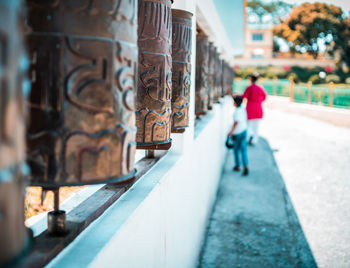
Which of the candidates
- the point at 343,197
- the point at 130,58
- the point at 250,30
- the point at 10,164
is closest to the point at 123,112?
the point at 130,58

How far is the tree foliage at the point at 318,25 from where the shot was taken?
39.9 meters

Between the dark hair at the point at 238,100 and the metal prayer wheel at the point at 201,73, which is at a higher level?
the metal prayer wheel at the point at 201,73

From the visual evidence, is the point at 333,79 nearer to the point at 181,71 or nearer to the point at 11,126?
the point at 181,71

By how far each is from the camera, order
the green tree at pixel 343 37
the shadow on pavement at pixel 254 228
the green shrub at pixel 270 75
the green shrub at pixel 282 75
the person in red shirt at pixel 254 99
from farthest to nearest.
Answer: the green tree at pixel 343 37, the green shrub at pixel 282 75, the green shrub at pixel 270 75, the person in red shirt at pixel 254 99, the shadow on pavement at pixel 254 228

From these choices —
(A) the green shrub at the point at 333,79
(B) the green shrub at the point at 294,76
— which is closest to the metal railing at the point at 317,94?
(A) the green shrub at the point at 333,79

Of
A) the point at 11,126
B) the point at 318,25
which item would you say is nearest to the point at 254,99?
the point at 11,126

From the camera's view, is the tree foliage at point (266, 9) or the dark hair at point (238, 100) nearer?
the dark hair at point (238, 100)

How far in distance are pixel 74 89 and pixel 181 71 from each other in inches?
47.0

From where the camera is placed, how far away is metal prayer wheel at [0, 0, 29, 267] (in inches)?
19.7

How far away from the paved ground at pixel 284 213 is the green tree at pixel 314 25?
114 feet

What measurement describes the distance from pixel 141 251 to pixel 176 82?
824mm

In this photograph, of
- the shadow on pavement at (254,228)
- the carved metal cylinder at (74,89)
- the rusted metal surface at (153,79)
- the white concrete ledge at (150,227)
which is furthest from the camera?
the shadow on pavement at (254,228)

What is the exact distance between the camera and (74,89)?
813mm

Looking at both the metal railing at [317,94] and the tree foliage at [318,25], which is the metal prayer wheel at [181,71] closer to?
the metal railing at [317,94]
